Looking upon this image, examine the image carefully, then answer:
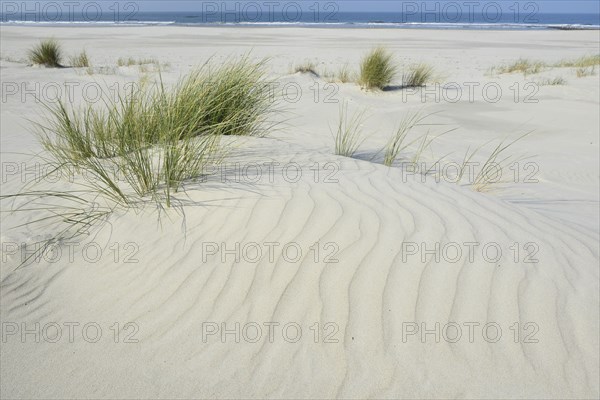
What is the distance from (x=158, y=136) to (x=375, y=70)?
7.09 meters

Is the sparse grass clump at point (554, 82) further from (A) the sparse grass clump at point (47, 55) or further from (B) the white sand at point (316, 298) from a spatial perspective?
(A) the sparse grass clump at point (47, 55)

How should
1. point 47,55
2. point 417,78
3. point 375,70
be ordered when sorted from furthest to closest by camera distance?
1. point 47,55
2. point 417,78
3. point 375,70

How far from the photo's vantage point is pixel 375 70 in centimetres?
980

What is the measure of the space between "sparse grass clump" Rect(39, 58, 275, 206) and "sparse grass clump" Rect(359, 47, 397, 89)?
501 cm

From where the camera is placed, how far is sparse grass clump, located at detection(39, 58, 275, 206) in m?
2.93

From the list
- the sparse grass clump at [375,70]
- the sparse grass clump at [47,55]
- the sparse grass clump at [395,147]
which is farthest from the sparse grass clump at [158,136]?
the sparse grass clump at [47,55]

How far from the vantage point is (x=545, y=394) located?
5.74ft

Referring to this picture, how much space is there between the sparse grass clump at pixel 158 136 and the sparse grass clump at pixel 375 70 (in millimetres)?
5013

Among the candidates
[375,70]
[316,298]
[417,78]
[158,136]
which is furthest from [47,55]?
[316,298]

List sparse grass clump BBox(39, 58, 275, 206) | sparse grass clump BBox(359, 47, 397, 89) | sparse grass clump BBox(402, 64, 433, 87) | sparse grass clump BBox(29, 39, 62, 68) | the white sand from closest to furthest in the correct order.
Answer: the white sand
sparse grass clump BBox(39, 58, 275, 206)
sparse grass clump BBox(359, 47, 397, 89)
sparse grass clump BBox(402, 64, 433, 87)
sparse grass clump BBox(29, 39, 62, 68)

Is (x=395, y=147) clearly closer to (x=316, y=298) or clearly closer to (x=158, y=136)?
(x=158, y=136)

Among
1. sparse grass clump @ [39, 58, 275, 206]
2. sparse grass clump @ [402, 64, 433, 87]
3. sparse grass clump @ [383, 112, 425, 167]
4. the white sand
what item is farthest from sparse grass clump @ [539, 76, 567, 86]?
the white sand

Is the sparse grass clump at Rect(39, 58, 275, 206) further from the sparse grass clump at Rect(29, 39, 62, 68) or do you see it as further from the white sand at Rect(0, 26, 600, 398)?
the sparse grass clump at Rect(29, 39, 62, 68)

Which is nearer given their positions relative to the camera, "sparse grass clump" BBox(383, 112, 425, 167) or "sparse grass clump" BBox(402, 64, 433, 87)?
"sparse grass clump" BBox(383, 112, 425, 167)
